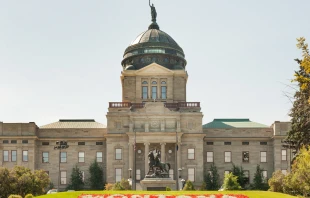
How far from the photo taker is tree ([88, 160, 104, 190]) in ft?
281

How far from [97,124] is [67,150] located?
775 cm

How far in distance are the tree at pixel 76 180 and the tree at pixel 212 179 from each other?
1914cm

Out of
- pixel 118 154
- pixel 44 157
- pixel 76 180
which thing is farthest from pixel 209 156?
pixel 44 157

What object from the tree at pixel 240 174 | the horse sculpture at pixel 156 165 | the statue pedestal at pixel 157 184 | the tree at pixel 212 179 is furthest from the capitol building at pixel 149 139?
the statue pedestal at pixel 157 184

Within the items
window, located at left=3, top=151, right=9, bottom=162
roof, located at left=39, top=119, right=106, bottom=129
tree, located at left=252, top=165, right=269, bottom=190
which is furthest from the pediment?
window, located at left=3, top=151, right=9, bottom=162

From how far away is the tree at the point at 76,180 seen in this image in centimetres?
8556

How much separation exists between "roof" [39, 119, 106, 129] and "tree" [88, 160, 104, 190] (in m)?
8.35

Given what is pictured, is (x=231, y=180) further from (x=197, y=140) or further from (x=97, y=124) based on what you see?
(x=97, y=124)

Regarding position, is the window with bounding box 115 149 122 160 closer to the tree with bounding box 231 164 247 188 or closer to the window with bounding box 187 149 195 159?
the window with bounding box 187 149 195 159

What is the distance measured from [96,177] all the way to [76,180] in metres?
3.06

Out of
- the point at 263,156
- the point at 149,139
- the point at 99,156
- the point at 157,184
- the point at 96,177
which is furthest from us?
the point at 263,156

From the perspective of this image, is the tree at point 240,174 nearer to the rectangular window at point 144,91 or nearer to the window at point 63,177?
the rectangular window at point 144,91

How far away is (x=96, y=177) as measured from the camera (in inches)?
3388

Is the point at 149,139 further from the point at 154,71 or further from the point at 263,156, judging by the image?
the point at 263,156
